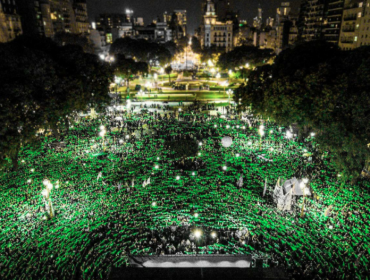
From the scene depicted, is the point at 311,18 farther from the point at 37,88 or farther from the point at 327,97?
the point at 37,88

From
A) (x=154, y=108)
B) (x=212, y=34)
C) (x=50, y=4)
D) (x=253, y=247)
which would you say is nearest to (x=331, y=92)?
(x=253, y=247)

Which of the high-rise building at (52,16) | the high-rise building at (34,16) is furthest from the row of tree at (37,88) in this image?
the high-rise building at (34,16)

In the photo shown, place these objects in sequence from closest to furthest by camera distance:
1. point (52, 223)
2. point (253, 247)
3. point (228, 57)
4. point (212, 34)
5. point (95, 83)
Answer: point (253, 247), point (52, 223), point (95, 83), point (228, 57), point (212, 34)

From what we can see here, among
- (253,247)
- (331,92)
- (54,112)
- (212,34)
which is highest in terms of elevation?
(212,34)

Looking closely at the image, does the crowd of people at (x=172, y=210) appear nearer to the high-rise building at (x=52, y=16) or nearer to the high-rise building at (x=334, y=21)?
the high-rise building at (x=334, y=21)

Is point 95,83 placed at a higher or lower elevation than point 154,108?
higher

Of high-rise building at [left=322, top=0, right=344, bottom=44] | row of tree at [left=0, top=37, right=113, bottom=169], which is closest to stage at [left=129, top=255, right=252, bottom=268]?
row of tree at [left=0, top=37, right=113, bottom=169]

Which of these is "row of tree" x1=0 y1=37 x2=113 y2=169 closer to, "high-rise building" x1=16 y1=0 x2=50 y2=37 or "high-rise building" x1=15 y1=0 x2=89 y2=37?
"high-rise building" x1=15 y1=0 x2=89 y2=37

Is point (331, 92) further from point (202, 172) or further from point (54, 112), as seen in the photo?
point (54, 112)
